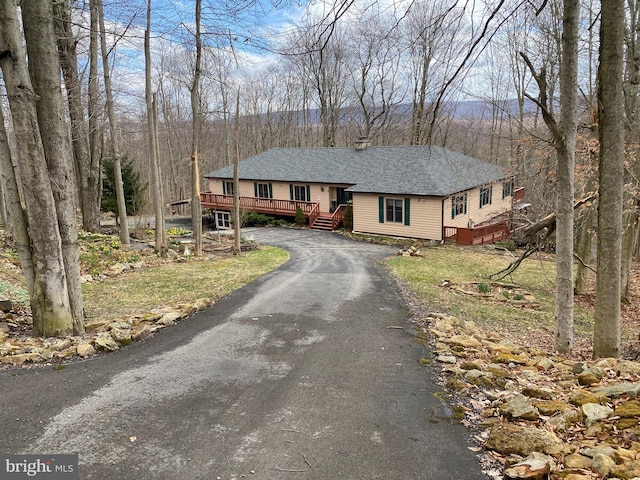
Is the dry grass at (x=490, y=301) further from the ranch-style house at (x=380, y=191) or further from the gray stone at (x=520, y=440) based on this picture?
the gray stone at (x=520, y=440)

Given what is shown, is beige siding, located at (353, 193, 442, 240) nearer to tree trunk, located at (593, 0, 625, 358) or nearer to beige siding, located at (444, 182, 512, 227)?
beige siding, located at (444, 182, 512, 227)

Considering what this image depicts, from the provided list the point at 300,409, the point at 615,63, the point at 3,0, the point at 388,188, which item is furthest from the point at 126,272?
the point at 388,188

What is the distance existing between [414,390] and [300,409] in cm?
155

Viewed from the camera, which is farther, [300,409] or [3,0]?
[3,0]

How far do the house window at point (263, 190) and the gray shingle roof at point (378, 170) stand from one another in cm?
57

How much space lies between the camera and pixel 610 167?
19.7ft

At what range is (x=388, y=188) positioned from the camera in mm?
26250

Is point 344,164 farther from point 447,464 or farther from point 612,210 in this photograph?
point 447,464

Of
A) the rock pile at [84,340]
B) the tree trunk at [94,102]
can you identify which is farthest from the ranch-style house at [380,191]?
the rock pile at [84,340]

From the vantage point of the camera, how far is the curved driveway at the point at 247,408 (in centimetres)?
416

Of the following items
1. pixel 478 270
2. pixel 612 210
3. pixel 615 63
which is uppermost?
pixel 615 63

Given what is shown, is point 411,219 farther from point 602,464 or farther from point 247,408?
point 602,464

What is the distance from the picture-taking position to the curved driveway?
164 inches

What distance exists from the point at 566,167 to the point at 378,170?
23064 millimetres
